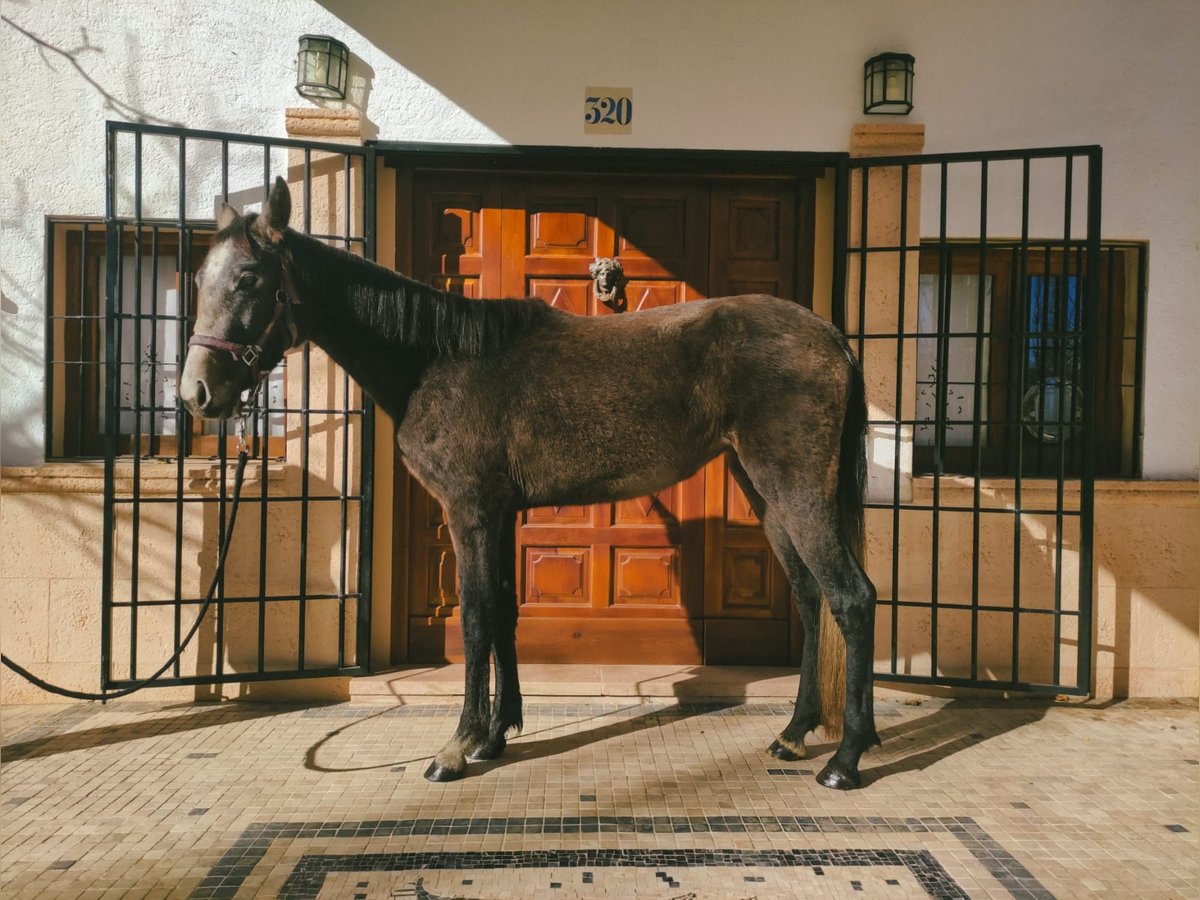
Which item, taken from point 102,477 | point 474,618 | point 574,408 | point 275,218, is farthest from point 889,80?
point 102,477

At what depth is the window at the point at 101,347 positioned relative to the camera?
421cm

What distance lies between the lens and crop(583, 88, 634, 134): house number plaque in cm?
421

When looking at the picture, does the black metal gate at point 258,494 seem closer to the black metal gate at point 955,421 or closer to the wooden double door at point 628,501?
the wooden double door at point 628,501

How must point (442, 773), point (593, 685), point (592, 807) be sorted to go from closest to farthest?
1. point (592, 807)
2. point (442, 773)
3. point (593, 685)

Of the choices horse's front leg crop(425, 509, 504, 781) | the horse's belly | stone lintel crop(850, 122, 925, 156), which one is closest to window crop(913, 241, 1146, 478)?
stone lintel crop(850, 122, 925, 156)

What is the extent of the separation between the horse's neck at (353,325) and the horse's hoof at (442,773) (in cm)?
147

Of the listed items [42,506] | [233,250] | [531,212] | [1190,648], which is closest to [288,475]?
[42,506]

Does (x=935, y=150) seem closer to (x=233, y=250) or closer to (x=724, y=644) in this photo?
(x=724, y=644)

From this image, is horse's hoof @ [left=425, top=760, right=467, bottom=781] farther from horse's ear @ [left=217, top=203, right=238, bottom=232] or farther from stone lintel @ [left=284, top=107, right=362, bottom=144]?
stone lintel @ [left=284, top=107, right=362, bottom=144]

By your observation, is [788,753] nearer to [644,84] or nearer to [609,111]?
→ [609,111]

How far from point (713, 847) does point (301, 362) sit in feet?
10.5

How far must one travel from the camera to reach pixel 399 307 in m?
3.22

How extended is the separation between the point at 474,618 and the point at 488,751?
0.62 meters

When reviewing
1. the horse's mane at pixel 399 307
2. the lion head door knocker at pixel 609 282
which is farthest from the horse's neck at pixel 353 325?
the lion head door knocker at pixel 609 282
